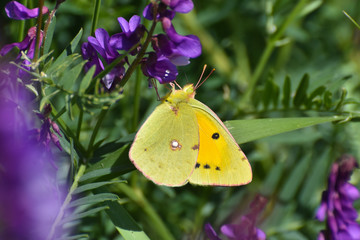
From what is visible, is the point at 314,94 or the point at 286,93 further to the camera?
the point at 286,93

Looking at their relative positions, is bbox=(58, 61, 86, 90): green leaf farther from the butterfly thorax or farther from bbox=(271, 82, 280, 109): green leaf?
bbox=(271, 82, 280, 109): green leaf

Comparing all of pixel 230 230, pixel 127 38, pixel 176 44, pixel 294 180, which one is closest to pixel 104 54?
pixel 127 38

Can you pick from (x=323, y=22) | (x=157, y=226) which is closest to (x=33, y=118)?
(x=157, y=226)

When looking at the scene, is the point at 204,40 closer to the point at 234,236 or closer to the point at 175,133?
the point at 175,133

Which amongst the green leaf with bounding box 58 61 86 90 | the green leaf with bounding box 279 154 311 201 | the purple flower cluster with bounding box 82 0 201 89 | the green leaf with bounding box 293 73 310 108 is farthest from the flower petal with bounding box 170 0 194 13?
the green leaf with bounding box 279 154 311 201

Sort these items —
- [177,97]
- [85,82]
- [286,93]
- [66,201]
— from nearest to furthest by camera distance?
[85,82], [66,201], [177,97], [286,93]

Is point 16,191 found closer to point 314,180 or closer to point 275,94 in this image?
point 275,94
